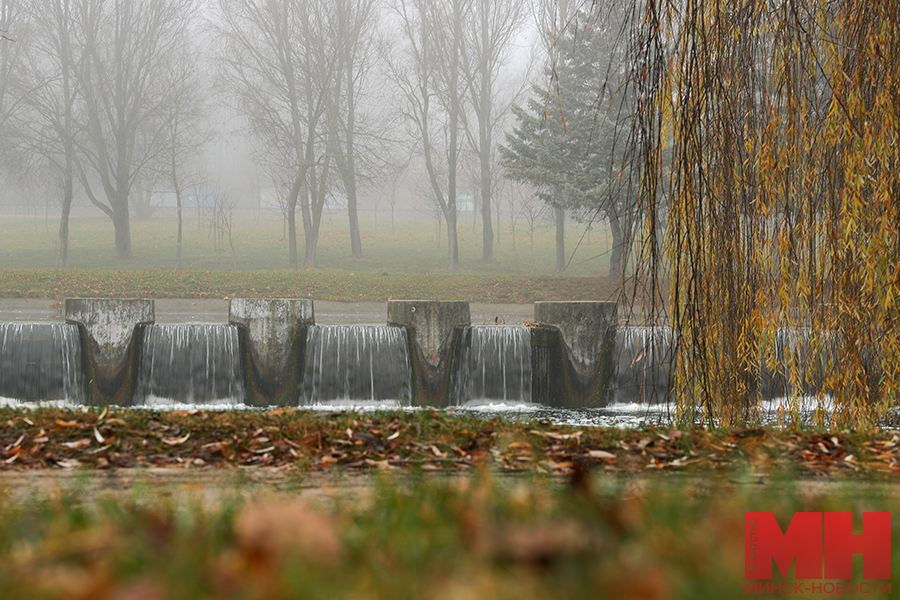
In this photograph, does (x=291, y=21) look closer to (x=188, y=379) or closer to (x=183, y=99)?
(x=183, y=99)

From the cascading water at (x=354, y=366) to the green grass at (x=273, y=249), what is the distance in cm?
1520

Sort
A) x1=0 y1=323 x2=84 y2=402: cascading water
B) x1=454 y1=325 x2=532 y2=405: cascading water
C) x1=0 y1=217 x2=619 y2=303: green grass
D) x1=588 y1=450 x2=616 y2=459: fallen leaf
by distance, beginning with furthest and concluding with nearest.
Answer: x1=0 y1=217 x2=619 y2=303: green grass, x1=454 y1=325 x2=532 y2=405: cascading water, x1=0 y1=323 x2=84 y2=402: cascading water, x1=588 y1=450 x2=616 y2=459: fallen leaf

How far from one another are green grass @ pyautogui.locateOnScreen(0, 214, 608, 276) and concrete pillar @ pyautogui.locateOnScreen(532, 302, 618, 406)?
14402 mm

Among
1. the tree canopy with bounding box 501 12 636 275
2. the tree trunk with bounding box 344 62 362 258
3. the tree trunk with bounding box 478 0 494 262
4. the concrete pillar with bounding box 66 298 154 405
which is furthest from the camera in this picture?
the tree trunk with bounding box 344 62 362 258

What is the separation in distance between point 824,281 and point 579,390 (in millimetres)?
7556

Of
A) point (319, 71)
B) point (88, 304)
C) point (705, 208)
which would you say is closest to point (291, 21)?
point (319, 71)

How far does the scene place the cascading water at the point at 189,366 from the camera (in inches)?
500

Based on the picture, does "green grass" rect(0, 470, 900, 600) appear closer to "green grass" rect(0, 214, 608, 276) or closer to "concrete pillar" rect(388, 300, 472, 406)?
"concrete pillar" rect(388, 300, 472, 406)

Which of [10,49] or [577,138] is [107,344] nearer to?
[577,138]

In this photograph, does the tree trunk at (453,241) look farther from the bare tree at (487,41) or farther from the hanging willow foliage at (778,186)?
the hanging willow foliage at (778,186)

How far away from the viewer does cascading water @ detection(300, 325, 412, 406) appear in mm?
12766

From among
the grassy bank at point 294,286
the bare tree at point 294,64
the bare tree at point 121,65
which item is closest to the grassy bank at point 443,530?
the grassy bank at point 294,286

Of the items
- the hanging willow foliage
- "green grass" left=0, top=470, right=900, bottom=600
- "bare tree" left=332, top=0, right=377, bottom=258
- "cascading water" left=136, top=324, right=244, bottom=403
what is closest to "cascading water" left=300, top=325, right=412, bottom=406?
"cascading water" left=136, top=324, right=244, bottom=403

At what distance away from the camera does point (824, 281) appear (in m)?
5.21
